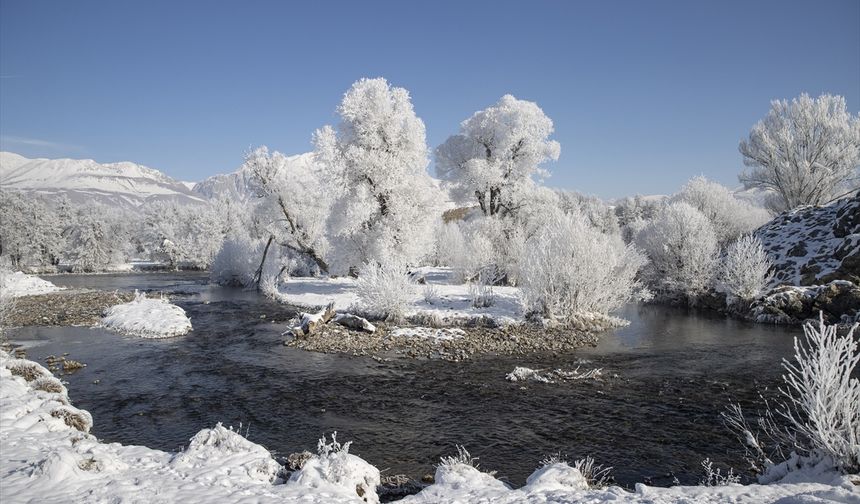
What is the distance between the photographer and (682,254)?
28797mm

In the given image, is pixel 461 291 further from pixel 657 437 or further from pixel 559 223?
pixel 657 437

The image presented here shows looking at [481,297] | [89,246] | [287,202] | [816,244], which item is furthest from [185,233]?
[816,244]

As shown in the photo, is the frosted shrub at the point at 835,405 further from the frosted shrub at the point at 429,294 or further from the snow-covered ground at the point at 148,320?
the snow-covered ground at the point at 148,320

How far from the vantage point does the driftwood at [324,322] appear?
62.4 feet

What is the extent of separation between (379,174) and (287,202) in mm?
11148

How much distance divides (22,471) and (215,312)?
2031 centimetres

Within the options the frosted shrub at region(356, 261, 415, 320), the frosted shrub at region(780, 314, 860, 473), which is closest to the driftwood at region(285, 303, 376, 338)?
the frosted shrub at region(356, 261, 415, 320)

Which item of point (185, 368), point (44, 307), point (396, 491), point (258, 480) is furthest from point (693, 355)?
point (44, 307)

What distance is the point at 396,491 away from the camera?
7.19 meters

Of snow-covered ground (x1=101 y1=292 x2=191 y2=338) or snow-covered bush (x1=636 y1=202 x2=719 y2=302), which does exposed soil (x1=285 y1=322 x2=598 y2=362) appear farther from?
snow-covered bush (x1=636 y1=202 x2=719 y2=302)

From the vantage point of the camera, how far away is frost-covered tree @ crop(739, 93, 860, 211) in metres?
A: 34.0

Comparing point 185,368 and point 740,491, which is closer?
point 740,491

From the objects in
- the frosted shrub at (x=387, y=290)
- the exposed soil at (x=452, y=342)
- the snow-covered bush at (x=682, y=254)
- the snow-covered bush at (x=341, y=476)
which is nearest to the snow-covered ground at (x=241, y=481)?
the snow-covered bush at (x=341, y=476)

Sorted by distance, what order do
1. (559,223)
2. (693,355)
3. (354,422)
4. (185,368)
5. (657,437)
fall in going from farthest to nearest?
1. (559,223)
2. (693,355)
3. (185,368)
4. (354,422)
5. (657,437)
